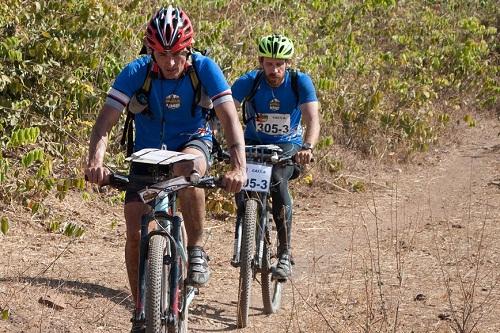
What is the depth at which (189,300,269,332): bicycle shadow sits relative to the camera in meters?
6.35

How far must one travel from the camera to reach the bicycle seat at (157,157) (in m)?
4.46

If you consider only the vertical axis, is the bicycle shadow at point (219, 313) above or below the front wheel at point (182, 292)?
below

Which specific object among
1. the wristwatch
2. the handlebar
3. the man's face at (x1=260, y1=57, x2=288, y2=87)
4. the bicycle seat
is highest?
the man's face at (x1=260, y1=57, x2=288, y2=87)

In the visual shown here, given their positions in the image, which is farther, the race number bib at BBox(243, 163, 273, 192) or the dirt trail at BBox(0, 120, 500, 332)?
the race number bib at BBox(243, 163, 273, 192)

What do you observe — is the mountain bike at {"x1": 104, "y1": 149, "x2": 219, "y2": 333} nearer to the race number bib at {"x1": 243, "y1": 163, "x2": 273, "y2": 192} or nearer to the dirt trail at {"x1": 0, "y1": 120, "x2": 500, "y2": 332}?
the dirt trail at {"x1": 0, "y1": 120, "x2": 500, "y2": 332}

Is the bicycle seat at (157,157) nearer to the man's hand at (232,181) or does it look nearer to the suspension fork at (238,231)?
the man's hand at (232,181)

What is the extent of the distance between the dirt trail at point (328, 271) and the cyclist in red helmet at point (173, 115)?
94 centimetres

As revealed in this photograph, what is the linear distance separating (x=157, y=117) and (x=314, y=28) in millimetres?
9605

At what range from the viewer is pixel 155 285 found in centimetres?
446

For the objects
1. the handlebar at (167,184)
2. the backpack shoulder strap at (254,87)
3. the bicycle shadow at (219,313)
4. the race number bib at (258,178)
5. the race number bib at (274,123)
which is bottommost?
the bicycle shadow at (219,313)

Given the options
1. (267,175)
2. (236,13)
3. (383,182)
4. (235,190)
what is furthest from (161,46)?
(236,13)

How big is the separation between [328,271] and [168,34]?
3535 millimetres

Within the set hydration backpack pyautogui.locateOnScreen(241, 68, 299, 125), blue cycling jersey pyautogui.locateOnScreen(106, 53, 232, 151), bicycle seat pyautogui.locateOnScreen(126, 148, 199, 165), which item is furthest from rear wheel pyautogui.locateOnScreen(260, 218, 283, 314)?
bicycle seat pyautogui.locateOnScreen(126, 148, 199, 165)

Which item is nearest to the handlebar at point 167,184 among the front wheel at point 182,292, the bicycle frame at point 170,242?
the bicycle frame at point 170,242
